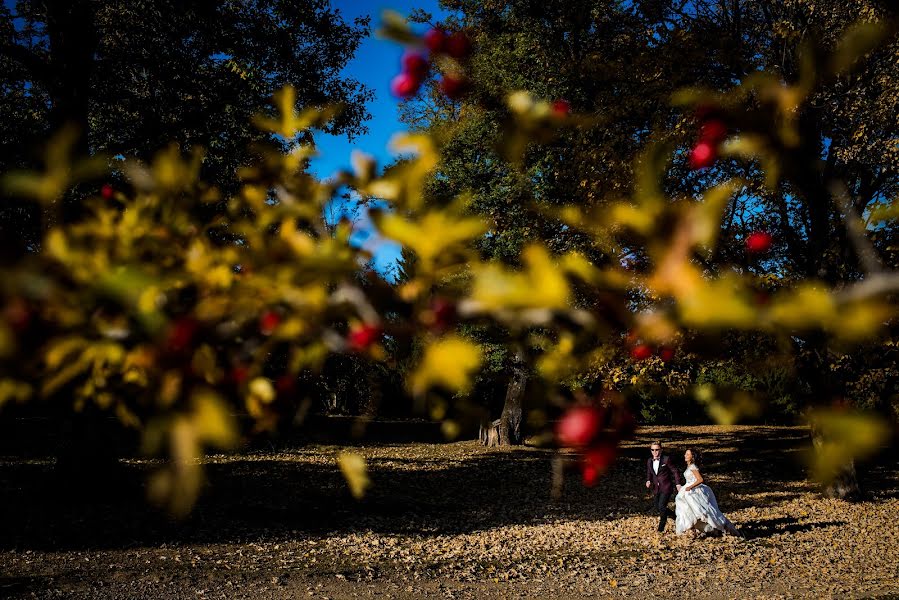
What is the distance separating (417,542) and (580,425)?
29.0 ft

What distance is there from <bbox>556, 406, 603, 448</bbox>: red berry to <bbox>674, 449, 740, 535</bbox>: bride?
32.2ft

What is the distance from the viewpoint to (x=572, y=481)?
1490cm

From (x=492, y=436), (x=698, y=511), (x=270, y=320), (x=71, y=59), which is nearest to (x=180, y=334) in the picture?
(x=270, y=320)

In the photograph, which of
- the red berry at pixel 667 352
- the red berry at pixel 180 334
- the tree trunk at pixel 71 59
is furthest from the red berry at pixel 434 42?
the tree trunk at pixel 71 59

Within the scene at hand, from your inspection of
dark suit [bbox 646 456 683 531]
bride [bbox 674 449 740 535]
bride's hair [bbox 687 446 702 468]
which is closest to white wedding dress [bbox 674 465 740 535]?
A: bride [bbox 674 449 740 535]

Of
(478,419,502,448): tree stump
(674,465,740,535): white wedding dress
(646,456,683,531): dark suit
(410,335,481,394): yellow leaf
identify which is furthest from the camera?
(478,419,502,448): tree stump

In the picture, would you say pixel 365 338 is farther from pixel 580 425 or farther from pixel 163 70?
pixel 163 70

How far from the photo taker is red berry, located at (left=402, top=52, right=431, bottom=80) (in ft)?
4.73

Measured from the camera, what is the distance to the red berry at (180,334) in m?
0.86

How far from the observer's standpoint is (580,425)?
1062 millimetres

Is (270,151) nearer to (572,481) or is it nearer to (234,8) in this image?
(234,8)

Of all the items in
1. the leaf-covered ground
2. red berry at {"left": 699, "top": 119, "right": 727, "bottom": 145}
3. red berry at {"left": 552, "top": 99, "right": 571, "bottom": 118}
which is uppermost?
red berry at {"left": 552, "top": 99, "right": 571, "bottom": 118}

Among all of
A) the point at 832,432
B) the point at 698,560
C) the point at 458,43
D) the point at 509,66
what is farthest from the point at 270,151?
the point at 509,66

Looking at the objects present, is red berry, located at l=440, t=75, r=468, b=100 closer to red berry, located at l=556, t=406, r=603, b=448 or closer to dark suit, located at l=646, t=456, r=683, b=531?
red berry, located at l=556, t=406, r=603, b=448
